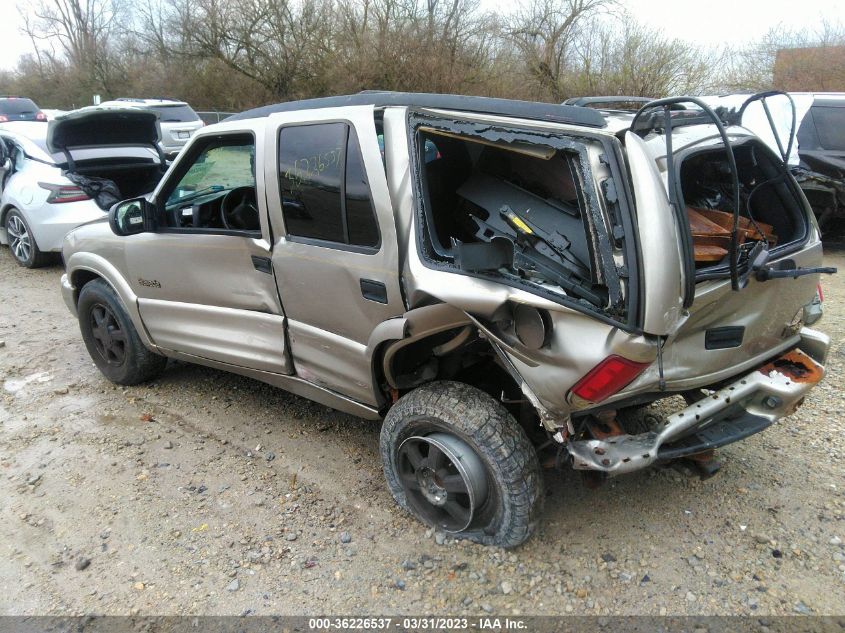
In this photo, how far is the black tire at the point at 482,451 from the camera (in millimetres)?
2646

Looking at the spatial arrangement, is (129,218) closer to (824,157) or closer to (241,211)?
(241,211)

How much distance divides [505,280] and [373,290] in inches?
28.7

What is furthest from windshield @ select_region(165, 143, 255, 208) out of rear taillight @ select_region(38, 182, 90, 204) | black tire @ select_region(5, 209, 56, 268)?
black tire @ select_region(5, 209, 56, 268)

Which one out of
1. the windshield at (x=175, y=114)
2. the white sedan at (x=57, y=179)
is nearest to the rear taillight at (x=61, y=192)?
the white sedan at (x=57, y=179)

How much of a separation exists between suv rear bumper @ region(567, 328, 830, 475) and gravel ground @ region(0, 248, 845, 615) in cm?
60

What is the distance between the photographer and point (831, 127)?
761cm

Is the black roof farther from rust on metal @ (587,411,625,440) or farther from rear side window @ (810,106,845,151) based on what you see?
rear side window @ (810,106,845,151)

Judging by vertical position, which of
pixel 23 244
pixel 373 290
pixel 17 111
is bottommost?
pixel 23 244

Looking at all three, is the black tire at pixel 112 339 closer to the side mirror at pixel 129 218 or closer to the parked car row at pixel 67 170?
the side mirror at pixel 129 218

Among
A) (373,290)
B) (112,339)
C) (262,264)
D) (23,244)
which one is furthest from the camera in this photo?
(23,244)

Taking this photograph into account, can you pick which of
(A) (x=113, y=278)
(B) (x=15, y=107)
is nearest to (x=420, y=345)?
(A) (x=113, y=278)

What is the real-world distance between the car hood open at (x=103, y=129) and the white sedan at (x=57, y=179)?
0.4 inches

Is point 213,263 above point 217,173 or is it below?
below

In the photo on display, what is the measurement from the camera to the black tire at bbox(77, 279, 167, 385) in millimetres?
4355
